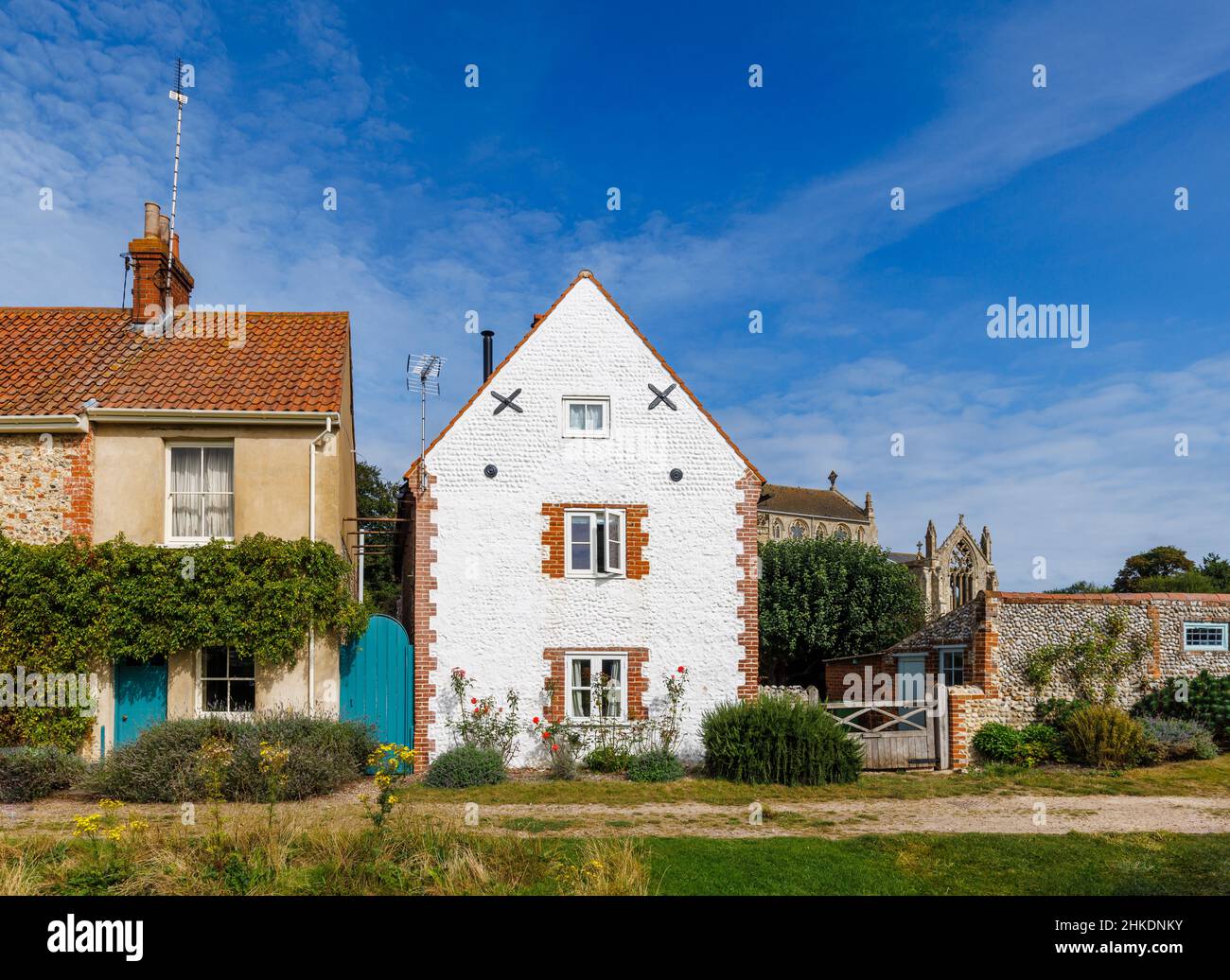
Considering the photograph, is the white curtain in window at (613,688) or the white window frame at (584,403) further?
the white window frame at (584,403)

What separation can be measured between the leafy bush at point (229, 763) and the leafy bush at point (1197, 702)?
16.1 meters

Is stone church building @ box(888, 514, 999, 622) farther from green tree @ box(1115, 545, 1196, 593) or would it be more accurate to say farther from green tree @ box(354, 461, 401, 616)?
green tree @ box(354, 461, 401, 616)

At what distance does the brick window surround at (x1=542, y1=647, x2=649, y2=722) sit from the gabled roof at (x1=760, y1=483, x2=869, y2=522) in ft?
220

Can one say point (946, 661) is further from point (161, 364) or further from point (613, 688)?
point (161, 364)

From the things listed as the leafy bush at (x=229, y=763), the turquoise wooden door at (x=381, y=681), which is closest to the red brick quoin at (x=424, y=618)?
the turquoise wooden door at (x=381, y=681)

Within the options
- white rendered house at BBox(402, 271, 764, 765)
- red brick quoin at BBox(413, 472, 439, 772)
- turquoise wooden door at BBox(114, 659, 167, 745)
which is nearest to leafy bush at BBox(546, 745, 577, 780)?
white rendered house at BBox(402, 271, 764, 765)

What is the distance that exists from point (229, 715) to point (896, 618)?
29491 mm

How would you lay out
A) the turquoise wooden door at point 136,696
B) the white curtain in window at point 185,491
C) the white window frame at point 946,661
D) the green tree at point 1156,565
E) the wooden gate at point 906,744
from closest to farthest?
the turquoise wooden door at point 136,696, the white curtain in window at point 185,491, the wooden gate at point 906,744, the white window frame at point 946,661, the green tree at point 1156,565

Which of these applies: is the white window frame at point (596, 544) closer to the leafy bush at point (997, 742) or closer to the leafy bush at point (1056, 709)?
the leafy bush at point (997, 742)

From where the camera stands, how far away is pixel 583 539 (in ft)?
57.0

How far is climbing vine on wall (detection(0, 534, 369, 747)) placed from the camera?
584 inches

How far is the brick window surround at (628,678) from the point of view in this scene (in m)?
16.8

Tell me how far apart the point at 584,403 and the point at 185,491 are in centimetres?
753
